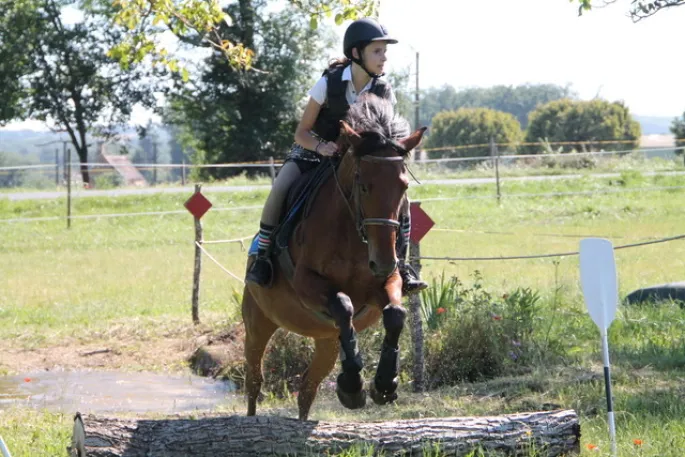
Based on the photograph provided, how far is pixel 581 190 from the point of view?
2647 centimetres

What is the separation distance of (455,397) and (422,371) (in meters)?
0.83

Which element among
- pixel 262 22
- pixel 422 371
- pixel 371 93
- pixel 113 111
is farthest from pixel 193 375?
pixel 113 111

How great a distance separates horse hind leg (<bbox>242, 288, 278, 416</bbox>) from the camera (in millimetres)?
7492

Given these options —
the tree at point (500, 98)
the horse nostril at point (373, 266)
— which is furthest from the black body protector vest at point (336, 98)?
the tree at point (500, 98)

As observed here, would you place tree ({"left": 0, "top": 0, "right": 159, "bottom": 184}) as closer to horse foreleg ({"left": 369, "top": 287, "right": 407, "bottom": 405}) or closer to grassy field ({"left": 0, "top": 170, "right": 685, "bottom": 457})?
grassy field ({"left": 0, "top": 170, "right": 685, "bottom": 457})

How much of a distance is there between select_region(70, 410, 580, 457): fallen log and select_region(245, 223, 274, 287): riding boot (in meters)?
1.55

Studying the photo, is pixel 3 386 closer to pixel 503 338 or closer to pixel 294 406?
pixel 294 406

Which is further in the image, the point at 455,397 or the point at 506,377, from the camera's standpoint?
Result: the point at 506,377

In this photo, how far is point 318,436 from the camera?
522 centimetres

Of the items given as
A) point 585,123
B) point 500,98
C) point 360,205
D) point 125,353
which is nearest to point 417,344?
point 360,205

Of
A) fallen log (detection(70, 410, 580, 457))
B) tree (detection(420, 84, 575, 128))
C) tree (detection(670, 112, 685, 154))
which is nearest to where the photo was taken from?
fallen log (detection(70, 410, 580, 457))

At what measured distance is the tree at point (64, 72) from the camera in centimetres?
3900

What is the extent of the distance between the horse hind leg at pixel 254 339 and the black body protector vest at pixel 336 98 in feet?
5.53

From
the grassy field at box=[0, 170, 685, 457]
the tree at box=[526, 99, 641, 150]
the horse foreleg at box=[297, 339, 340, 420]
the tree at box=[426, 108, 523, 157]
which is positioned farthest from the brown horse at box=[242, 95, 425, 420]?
the tree at box=[426, 108, 523, 157]
